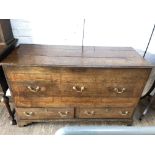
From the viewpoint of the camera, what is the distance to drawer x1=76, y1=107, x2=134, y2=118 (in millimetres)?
1483

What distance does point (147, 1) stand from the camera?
30cm

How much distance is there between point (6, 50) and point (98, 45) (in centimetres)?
90

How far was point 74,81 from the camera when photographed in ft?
4.13

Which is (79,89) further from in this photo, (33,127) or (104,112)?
(33,127)

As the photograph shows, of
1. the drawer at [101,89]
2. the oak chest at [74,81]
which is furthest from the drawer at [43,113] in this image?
the drawer at [101,89]

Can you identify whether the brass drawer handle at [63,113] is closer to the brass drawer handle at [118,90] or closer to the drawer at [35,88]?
the drawer at [35,88]

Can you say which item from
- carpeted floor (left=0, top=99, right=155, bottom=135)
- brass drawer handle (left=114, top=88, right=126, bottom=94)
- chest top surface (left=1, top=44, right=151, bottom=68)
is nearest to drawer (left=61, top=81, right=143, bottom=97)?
brass drawer handle (left=114, top=88, right=126, bottom=94)

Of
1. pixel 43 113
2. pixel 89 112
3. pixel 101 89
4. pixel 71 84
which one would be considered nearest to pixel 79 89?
pixel 71 84

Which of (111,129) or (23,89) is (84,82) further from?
(111,129)

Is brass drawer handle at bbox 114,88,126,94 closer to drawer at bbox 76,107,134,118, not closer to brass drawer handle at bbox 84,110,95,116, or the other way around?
drawer at bbox 76,107,134,118

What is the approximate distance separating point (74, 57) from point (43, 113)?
0.63 metres

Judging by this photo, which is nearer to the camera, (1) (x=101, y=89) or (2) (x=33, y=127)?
(1) (x=101, y=89)

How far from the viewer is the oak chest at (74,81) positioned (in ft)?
3.91
